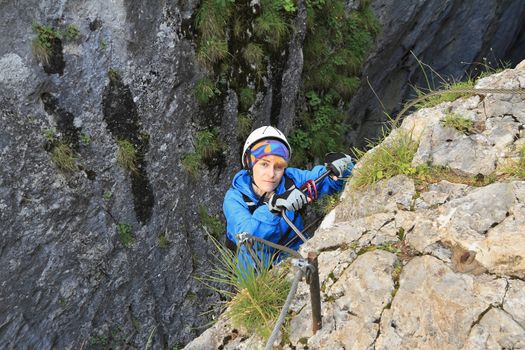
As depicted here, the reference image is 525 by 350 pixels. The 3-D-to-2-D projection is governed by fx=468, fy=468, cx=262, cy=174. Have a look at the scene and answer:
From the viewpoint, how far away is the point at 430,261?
128 inches

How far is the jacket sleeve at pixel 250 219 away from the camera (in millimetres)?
4414

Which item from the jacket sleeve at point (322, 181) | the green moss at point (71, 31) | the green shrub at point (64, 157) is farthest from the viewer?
the green shrub at point (64, 157)

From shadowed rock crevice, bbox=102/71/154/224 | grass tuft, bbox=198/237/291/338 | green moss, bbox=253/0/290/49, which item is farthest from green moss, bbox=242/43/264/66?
grass tuft, bbox=198/237/291/338

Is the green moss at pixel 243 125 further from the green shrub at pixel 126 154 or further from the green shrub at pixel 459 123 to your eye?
the green shrub at pixel 459 123

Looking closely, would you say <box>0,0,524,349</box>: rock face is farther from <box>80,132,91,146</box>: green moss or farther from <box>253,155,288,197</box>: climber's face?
<box>253,155,288,197</box>: climber's face

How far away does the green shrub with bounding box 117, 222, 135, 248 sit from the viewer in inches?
325

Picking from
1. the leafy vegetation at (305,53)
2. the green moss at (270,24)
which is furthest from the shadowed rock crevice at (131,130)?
the green moss at (270,24)

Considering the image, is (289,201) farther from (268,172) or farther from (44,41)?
(44,41)

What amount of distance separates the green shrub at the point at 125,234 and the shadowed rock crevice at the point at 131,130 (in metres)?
0.26

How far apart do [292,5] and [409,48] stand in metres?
6.27

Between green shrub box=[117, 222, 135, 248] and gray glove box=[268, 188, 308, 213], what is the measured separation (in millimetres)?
4701

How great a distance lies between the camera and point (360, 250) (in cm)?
363

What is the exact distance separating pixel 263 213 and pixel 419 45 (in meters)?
11.7

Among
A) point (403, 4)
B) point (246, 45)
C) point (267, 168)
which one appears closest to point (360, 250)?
point (267, 168)
